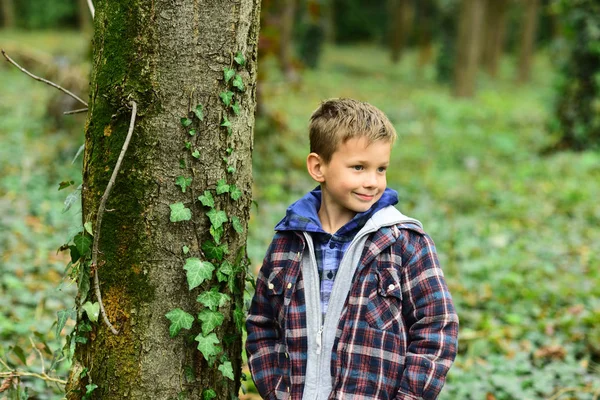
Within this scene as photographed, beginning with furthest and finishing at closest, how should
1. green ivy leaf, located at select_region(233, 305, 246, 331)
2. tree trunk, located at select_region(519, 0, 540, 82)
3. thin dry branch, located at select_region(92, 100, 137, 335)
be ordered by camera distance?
tree trunk, located at select_region(519, 0, 540, 82)
green ivy leaf, located at select_region(233, 305, 246, 331)
thin dry branch, located at select_region(92, 100, 137, 335)

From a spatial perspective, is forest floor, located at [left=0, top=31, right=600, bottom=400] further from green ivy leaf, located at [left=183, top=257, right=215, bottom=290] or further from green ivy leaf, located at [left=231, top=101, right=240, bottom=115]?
green ivy leaf, located at [left=231, top=101, right=240, bottom=115]

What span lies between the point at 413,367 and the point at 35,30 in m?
36.2

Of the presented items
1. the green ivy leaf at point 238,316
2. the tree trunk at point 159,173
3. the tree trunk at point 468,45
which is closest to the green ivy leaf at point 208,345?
the tree trunk at point 159,173

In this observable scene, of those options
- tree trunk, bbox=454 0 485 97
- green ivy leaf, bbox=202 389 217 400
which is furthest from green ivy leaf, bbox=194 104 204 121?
tree trunk, bbox=454 0 485 97

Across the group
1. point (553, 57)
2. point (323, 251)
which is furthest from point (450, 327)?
point (553, 57)

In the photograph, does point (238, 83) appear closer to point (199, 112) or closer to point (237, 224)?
point (199, 112)

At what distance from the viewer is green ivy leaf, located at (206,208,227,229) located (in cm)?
229

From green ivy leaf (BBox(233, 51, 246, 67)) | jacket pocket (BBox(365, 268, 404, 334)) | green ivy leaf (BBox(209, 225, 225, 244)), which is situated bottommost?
jacket pocket (BBox(365, 268, 404, 334))

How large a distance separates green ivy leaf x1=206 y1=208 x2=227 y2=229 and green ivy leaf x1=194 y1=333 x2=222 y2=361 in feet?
1.34

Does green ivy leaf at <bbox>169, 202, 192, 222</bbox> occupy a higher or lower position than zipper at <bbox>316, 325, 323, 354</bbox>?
higher

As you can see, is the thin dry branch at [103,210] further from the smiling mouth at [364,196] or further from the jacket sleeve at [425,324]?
the jacket sleeve at [425,324]

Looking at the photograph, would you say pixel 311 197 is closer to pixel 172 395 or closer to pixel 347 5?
pixel 172 395

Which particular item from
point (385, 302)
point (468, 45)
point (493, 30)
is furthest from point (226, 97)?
point (493, 30)

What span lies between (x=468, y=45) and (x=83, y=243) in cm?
1768
